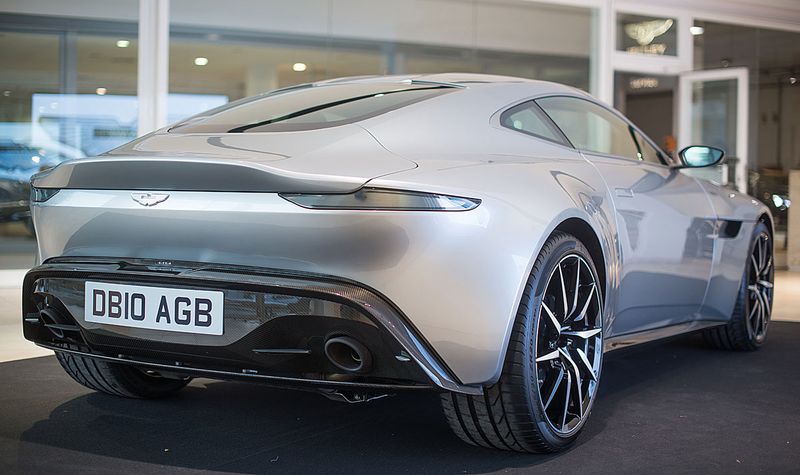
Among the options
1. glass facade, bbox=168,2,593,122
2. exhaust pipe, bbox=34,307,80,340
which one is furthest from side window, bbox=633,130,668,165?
glass facade, bbox=168,2,593,122

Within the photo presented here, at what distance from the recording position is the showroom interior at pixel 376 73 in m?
2.63

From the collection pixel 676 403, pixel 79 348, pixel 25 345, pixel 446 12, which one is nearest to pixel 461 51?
pixel 446 12

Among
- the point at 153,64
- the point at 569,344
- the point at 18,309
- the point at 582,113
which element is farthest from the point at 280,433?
the point at 153,64

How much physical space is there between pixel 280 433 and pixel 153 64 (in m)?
5.57

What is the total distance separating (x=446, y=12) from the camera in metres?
9.12

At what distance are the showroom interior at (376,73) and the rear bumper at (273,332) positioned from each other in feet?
0.97

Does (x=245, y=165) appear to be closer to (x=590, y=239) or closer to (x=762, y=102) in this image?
(x=590, y=239)

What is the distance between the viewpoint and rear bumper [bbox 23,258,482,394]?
2.17 m

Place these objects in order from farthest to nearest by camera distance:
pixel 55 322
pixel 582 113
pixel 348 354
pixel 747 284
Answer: pixel 747 284 → pixel 582 113 → pixel 55 322 → pixel 348 354

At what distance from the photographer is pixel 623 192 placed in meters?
3.10

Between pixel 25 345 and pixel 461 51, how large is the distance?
5749 mm

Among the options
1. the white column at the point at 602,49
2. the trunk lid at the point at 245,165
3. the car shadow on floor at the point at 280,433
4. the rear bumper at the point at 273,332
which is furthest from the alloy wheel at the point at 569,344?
the white column at the point at 602,49

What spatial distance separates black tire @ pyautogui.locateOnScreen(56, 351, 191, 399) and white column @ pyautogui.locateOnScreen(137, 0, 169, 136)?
4783 millimetres

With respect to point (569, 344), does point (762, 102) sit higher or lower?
higher
